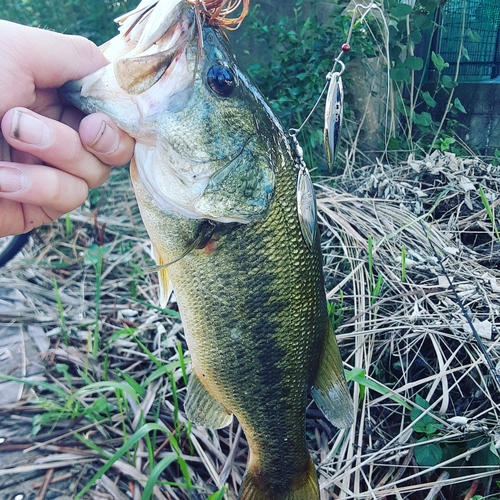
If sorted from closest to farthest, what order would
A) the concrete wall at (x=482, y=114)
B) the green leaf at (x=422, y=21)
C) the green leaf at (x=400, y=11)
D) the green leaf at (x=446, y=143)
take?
the green leaf at (x=400, y=11), the green leaf at (x=422, y=21), the green leaf at (x=446, y=143), the concrete wall at (x=482, y=114)

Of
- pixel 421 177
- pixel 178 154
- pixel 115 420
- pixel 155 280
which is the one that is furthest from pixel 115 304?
pixel 421 177

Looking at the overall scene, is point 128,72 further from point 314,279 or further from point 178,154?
point 314,279

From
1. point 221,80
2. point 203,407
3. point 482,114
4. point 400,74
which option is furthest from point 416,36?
point 203,407

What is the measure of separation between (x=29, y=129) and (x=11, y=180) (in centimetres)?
12

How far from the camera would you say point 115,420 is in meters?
1.76

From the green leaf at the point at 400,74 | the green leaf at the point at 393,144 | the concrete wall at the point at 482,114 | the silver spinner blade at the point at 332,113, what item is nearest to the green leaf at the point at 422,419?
the silver spinner blade at the point at 332,113

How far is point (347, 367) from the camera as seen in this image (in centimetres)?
192

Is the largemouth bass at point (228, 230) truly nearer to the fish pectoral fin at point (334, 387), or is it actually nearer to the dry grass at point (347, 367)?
the fish pectoral fin at point (334, 387)

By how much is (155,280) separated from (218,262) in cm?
144

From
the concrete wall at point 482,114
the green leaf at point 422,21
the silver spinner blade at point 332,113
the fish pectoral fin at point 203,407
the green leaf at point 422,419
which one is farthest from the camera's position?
the concrete wall at point 482,114

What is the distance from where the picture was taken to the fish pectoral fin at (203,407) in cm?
130

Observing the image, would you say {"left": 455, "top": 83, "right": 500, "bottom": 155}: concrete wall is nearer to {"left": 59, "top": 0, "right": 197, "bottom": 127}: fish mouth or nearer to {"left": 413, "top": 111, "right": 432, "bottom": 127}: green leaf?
{"left": 413, "top": 111, "right": 432, "bottom": 127}: green leaf

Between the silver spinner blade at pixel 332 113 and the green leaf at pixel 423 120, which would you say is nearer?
the silver spinner blade at pixel 332 113

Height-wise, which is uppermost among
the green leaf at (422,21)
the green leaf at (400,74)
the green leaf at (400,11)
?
the green leaf at (400,11)
